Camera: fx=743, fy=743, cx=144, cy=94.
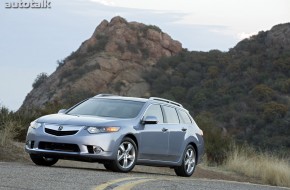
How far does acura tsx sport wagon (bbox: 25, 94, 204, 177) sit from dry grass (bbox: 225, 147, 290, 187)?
236 inches

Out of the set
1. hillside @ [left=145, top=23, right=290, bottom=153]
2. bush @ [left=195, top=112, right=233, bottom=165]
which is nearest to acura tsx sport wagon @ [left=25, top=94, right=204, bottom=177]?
bush @ [left=195, top=112, right=233, bottom=165]

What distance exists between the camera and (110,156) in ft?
42.8

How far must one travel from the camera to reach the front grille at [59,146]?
13.0 meters

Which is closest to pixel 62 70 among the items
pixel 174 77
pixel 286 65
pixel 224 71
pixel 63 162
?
pixel 174 77

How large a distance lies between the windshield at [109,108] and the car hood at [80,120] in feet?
1.53

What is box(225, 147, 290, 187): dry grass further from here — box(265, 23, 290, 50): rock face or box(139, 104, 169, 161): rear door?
box(265, 23, 290, 50): rock face

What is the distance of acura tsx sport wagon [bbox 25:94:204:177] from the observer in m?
13.0

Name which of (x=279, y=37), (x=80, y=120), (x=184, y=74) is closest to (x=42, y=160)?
(x=80, y=120)

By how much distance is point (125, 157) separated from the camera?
13.5 meters

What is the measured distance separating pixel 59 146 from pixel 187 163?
3.53 m

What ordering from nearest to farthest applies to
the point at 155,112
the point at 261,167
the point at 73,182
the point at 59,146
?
the point at 73,182 → the point at 59,146 → the point at 155,112 → the point at 261,167

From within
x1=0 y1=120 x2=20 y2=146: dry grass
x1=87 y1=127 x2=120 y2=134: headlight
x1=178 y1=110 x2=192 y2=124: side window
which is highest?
x1=178 y1=110 x2=192 y2=124: side window

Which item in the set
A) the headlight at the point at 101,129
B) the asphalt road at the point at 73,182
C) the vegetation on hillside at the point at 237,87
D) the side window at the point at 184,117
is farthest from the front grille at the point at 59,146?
the vegetation on hillside at the point at 237,87

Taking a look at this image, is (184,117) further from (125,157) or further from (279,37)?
(279,37)
